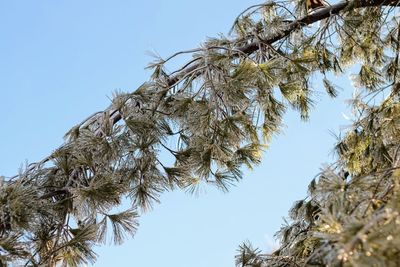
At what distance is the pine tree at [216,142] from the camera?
1979mm

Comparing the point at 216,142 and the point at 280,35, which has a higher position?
the point at 280,35

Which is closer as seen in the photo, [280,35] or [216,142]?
[216,142]

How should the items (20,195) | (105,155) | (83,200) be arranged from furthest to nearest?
(105,155), (83,200), (20,195)

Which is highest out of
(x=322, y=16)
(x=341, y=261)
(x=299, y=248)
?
(x=322, y=16)

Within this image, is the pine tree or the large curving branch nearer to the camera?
the pine tree

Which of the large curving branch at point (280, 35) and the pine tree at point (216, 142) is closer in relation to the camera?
the pine tree at point (216, 142)

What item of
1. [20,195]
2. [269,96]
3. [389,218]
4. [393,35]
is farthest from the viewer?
[393,35]

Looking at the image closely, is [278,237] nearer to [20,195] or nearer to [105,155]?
[105,155]

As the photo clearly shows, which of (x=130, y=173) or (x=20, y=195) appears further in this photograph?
(x=130, y=173)

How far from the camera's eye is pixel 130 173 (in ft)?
7.92

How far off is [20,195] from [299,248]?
1229 millimetres

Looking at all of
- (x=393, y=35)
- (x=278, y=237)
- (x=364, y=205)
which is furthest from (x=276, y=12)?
(x=364, y=205)

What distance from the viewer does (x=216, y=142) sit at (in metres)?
2.45

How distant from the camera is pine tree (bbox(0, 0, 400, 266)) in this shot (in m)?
1.98
